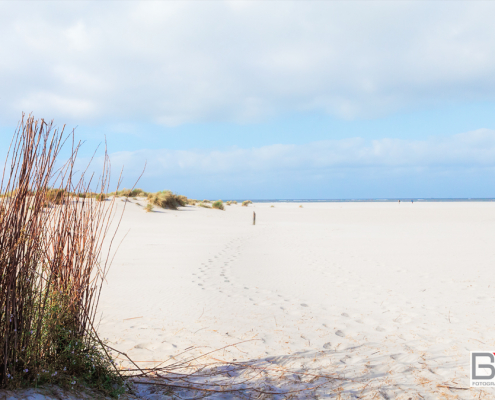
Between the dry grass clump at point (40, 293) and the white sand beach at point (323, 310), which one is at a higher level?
the dry grass clump at point (40, 293)

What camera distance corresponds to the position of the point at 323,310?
17.1 ft

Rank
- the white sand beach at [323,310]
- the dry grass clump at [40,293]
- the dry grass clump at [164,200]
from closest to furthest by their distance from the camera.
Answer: the dry grass clump at [40,293] < the white sand beach at [323,310] < the dry grass clump at [164,200]

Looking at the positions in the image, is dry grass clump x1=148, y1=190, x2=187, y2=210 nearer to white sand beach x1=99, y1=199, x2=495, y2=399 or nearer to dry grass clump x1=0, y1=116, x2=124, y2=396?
white sand beach x1=99, y1=199, x2=495, y2=399

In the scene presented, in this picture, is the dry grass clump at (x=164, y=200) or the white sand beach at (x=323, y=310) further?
the dry grass clump at (x=164, y=200)

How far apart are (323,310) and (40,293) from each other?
392 centimetres

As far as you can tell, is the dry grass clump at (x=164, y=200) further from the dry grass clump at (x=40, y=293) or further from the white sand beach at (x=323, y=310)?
the dry grass clump at (x=40, y=293)

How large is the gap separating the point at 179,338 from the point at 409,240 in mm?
Answer: 11013

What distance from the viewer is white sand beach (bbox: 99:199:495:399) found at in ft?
11.1

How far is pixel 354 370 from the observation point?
3.28m

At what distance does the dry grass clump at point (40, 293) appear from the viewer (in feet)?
6.97

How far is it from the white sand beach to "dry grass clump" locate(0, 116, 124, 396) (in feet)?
3.40

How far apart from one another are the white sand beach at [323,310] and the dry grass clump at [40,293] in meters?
1.04

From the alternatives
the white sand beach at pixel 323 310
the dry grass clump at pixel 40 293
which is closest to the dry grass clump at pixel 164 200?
the white sand beach at pixel 323 310

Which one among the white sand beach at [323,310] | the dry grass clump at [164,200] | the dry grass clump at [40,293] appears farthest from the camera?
the dry grass clump at [164,200]
